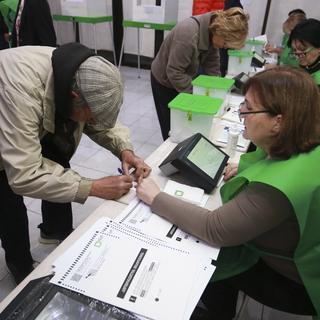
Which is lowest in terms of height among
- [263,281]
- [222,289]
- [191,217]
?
[222,289]

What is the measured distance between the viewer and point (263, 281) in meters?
1.05

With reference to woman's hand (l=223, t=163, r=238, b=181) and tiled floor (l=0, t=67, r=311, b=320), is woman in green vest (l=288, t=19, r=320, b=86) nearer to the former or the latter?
woman's hand (l=223, t=163, r=238, b=181)

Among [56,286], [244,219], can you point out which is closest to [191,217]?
[244,219]

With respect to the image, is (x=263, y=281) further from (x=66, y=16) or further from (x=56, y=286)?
(x=66, y=16)

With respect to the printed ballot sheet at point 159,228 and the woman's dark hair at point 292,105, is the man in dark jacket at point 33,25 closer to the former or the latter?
the printed ballot sheet at point 159,228

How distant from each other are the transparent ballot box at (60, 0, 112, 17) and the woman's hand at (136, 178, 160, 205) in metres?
4.32

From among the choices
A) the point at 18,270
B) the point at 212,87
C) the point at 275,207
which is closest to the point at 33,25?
the point at 212,87

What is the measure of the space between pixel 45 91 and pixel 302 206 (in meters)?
0.84

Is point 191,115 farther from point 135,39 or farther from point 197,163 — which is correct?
point 135,39

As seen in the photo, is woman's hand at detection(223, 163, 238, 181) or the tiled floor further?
the tiled floor

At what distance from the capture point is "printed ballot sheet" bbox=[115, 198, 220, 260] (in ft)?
3.01

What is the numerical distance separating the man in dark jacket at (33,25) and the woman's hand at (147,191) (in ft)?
6.41

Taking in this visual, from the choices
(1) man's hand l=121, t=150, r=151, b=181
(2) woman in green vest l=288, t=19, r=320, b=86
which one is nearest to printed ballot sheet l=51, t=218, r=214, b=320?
(1) man's hand l=121, t=150, r=151, b=181

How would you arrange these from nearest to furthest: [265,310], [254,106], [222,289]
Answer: [254,106]
[222,289]
[265,310]
